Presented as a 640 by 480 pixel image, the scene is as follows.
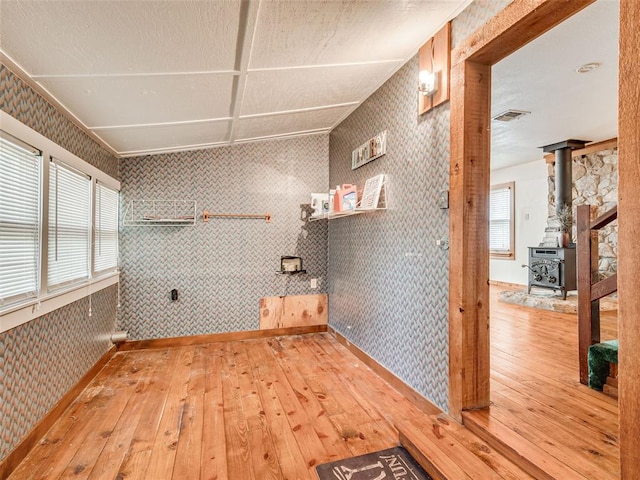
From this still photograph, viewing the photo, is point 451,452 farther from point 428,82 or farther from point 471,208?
point 428,82

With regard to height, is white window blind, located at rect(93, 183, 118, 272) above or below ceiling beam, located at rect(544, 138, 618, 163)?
below

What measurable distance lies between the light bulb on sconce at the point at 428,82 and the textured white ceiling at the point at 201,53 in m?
0.25

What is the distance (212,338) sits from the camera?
376 cm

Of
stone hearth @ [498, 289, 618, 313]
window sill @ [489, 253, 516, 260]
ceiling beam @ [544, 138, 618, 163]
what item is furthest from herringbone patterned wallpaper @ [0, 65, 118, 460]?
window sill @ [489, 253, 516, 260]

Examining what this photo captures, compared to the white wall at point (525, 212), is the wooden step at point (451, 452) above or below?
below

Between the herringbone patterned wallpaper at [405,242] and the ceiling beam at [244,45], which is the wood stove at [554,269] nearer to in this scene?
the herringbone patterned wallpaper at [405,242]

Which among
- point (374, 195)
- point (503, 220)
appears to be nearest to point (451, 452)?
point (374, 195)

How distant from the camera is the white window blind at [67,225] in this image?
2167 millimetres

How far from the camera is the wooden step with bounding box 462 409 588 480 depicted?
1442 millimetres

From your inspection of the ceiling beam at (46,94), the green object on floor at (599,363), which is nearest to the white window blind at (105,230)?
the ceiling beam at (46,94)

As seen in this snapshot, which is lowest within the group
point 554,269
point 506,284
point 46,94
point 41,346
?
point 506,284

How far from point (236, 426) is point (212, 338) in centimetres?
182

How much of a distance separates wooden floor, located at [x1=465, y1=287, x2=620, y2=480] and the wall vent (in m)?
2.62

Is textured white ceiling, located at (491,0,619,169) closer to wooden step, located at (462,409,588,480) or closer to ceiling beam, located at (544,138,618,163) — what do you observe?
ceiling beam, located at (544,138,618,163)
